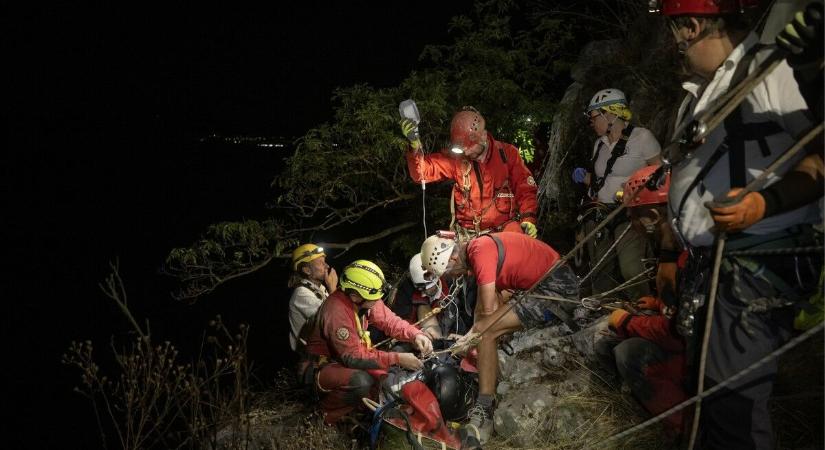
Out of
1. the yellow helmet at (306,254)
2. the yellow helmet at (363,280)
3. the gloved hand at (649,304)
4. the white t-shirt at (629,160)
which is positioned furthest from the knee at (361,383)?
the white t-shirt at (629,160)

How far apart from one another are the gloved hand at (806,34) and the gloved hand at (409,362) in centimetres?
362

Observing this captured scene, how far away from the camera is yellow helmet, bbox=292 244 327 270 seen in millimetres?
6406

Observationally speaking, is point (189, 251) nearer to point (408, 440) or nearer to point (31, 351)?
point (408, 440)

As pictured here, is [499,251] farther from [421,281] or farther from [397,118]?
[397,118]

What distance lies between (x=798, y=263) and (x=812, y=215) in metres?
0.19

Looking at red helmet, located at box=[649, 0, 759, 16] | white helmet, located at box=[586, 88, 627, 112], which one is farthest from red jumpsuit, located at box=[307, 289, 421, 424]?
red helmet, located at box=[649, 0, 759, 16]

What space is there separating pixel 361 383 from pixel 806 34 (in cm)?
419

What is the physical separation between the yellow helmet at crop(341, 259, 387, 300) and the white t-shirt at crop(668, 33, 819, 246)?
3.14m

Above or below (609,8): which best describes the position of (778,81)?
below

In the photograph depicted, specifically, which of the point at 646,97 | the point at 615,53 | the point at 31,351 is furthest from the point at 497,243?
the point at 31,351

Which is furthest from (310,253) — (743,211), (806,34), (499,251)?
(806,34)

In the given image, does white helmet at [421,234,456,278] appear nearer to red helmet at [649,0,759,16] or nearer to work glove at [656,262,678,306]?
work glove at [656,262,678,306]

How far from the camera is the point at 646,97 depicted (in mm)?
6820

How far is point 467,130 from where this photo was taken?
6.07 meters
